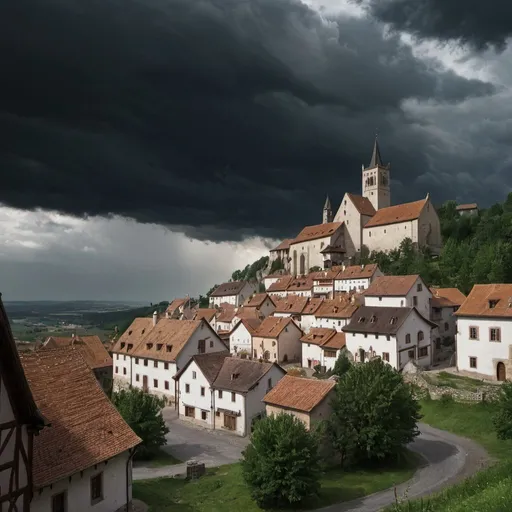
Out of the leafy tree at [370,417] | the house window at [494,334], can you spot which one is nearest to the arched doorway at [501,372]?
the house window at [494,334]

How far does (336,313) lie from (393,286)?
1034 cm

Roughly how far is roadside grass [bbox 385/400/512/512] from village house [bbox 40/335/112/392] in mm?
44763

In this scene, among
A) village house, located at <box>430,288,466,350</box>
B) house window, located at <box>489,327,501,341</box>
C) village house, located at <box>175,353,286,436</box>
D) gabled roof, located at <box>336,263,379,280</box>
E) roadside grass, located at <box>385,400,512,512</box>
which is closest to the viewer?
roadside grass, located at <box>385,400,512,512</box>

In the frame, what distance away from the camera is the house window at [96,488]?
2178cm

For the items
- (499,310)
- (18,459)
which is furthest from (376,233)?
(18,459)

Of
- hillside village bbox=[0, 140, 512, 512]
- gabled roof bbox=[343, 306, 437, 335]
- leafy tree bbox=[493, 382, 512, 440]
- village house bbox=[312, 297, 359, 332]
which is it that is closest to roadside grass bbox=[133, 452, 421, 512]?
hillside village bbox=[0, 140, 512, 512]

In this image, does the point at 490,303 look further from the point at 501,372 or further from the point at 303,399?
the point at 303,399

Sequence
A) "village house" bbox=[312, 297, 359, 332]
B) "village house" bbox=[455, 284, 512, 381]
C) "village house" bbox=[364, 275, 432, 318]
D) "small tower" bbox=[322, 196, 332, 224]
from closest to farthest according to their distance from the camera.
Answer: "village house" bbox=[455, 284, 512, 381] < "village house" bbox=[364, 275, 432, 318] < "village house" bbox=[312, 297, 359, 332] < "small tower" bbox=[322, 196, 332, 224]

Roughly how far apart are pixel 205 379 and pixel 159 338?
A: 13.9m

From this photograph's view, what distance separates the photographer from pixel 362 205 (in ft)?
481

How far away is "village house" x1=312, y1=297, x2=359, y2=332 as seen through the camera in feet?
248

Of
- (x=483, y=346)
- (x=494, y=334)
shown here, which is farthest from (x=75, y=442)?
(x=483, y=346)

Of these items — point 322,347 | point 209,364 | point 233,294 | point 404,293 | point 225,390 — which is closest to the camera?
point 225,390

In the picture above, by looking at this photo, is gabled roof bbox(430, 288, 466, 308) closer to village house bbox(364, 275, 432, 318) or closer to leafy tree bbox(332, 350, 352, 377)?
village house bbox(364, 275, 432, 318)
